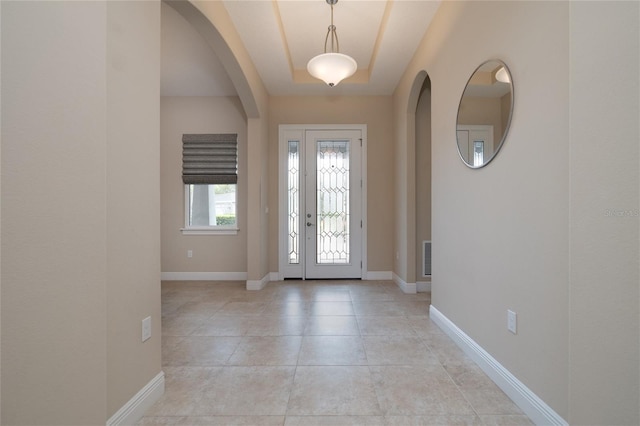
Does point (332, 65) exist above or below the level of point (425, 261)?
above

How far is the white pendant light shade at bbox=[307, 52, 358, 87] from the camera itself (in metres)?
2.72

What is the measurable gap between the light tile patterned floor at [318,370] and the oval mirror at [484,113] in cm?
144

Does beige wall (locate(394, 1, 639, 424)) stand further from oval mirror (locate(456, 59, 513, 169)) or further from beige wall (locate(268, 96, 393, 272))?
beige wall (locate(268, 96, 393, 272))

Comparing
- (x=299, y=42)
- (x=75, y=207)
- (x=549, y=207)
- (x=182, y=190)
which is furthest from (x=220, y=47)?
(x=549, y=207)

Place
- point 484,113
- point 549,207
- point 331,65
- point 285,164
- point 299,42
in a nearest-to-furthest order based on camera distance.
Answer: point 549,207 → point 484,113 → point 331,65 → point 299,42 → point 285,164

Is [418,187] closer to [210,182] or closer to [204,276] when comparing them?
[210,182]

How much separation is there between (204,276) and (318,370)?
332 centimetres

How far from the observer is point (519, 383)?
1.62 m

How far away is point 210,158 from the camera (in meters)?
4.75

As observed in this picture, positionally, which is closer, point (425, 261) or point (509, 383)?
point (509, 383)

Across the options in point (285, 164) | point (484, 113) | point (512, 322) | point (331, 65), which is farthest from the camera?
point (285, 164)

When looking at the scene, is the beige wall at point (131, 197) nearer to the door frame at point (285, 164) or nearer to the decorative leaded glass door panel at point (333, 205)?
the door frame at point (285, 164)

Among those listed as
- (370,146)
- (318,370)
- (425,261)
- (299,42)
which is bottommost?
(318,370)

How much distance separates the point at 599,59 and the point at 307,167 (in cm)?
397
